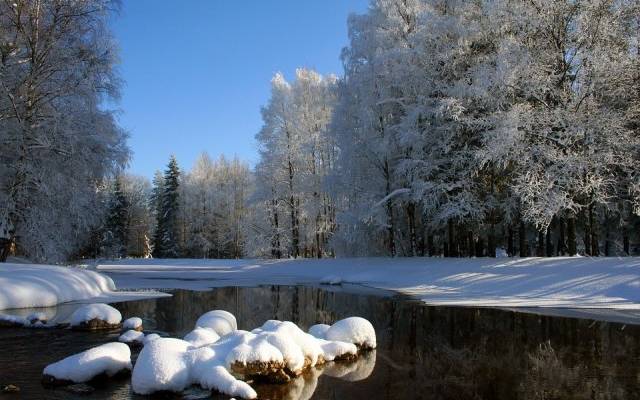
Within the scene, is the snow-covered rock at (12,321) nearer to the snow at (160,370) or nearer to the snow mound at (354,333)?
the snow at (160,370)

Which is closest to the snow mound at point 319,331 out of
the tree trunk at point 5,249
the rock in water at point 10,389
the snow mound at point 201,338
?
the snow mound at point 201,338

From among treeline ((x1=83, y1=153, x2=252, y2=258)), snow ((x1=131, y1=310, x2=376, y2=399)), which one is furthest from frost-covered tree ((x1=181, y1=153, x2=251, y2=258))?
snow ((x1=131, y1=310, x2=376, y2=399))

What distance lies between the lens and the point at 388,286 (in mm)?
22406

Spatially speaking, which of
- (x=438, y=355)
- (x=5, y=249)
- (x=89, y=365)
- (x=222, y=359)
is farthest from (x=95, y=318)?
(x=5, y=249)

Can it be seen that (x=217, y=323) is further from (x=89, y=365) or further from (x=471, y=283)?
(x=471, y=283)

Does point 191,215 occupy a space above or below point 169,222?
above

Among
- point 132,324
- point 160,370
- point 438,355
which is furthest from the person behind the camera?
point 132,324

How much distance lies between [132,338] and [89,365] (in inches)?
112

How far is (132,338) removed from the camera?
10305 mm

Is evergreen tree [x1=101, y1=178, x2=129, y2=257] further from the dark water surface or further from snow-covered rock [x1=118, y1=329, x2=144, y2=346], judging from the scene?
snow-covered rock [x1=118, y1=329, x2=144, y2=346]

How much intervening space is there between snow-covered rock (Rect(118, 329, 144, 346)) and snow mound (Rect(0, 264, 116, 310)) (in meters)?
6.16

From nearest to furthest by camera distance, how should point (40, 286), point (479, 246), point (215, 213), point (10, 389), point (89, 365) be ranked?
point (10, 389)
point (89, 365)
point (40, 286)
point (479, 246)
point (215, 213)

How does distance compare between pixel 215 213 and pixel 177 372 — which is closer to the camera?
pixel 177 372

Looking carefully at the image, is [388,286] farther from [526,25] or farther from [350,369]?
[350,369]
